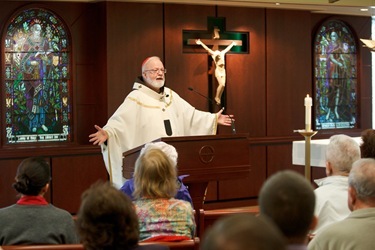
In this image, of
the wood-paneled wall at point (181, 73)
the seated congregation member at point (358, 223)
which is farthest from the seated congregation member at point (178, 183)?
the wood-paneled wall at point (181, 73)

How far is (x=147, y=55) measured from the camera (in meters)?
9.38

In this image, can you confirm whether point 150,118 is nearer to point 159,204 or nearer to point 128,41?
point 128,41

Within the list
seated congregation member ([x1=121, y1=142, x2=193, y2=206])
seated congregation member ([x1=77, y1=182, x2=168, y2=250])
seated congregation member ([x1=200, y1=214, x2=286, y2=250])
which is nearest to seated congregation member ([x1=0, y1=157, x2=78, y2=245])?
seated congregation member ([x1=121, y1=142, x2=193, y2=206])

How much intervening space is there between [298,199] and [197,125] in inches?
201

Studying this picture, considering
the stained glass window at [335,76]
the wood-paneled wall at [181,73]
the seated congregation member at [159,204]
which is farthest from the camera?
the stained glass window at [335,76]

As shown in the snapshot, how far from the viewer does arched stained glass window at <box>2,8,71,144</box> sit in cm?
890

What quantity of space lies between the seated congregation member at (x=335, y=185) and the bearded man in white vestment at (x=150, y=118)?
274 cm

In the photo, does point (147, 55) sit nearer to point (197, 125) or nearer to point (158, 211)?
point (197, 125)

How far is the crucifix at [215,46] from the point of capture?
9656 millimetres

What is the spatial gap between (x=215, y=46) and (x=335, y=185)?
6239 millimetres

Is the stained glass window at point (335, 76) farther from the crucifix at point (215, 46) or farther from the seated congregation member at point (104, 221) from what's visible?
the seated congregation member at point (104, 221)

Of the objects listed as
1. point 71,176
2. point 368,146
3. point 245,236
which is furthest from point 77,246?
point 71,176

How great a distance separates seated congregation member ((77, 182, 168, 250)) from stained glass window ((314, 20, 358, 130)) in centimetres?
893

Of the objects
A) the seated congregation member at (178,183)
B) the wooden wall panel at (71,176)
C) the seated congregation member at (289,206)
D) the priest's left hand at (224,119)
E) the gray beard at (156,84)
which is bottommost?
the wooden wall panel at (71,176)
